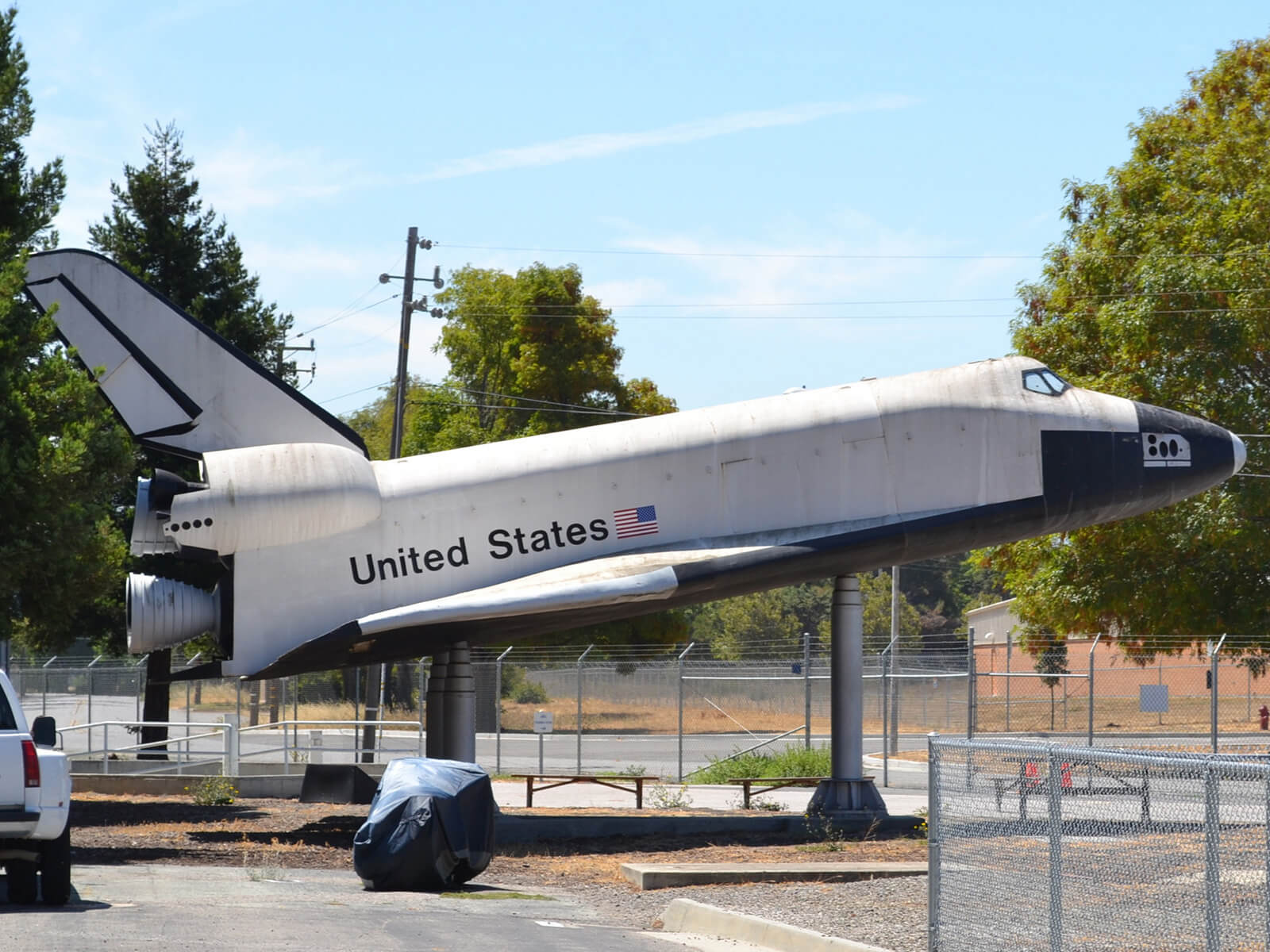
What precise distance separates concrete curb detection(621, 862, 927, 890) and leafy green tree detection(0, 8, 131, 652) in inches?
340

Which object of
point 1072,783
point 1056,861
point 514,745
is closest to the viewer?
point 1056,861

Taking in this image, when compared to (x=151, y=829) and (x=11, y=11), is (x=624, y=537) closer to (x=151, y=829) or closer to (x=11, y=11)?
(x=151, y=829)

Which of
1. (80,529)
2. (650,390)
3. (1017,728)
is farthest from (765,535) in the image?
(650,390)

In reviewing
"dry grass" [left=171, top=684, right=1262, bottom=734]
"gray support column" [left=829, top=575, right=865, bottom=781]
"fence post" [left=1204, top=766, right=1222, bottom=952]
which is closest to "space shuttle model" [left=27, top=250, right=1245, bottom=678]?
"gray support column" [left=829, top=575, right=865, bottom=781]

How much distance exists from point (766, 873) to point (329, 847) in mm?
5595

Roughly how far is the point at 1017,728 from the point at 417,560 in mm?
31088

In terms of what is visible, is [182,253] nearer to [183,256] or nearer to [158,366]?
[183,256]

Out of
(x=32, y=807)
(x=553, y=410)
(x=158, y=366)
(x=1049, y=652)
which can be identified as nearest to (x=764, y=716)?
(x=1049, y=652)

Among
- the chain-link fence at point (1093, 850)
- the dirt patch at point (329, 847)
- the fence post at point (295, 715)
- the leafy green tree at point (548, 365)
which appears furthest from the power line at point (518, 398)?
the chain-link fence at point (1093, 850)

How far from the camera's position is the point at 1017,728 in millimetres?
43750

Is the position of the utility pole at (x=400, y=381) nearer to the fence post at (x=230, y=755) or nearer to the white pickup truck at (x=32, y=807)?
the fence post at (x=230, y=755)

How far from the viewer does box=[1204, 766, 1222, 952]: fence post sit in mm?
6566

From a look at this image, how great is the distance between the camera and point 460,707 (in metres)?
17.9

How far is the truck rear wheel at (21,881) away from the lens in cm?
1072
